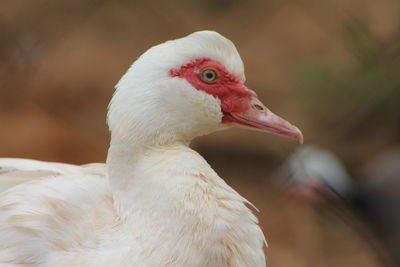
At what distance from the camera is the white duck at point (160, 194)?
1.93 metres

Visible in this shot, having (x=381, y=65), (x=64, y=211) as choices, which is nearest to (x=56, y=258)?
(x=64, y=211)

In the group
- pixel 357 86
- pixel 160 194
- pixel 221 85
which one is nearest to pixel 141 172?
pixel 160 194

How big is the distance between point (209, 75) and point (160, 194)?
0.38 m

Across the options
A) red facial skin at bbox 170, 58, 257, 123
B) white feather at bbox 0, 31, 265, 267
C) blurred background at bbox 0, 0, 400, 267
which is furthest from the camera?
blurred background at bbox 0, 0, 400, 267

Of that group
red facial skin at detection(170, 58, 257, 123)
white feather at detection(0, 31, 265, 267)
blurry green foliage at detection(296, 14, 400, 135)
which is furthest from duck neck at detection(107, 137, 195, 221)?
blurry green foliage at detection(296, 14, 400, 135)

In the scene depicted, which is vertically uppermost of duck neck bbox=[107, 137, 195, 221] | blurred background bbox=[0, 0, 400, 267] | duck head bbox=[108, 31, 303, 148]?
duck head bbox=[108, 31, 303, 148]

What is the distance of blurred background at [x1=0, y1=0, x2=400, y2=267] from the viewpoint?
15.1 ft

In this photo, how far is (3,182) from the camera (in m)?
2.34

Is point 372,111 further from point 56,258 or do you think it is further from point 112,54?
point 56,258

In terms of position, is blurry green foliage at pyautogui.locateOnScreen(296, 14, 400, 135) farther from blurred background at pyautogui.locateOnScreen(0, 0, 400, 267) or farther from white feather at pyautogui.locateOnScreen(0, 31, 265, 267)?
white feather at pyautogui.locateOnScreen(0, 31, 265, 267)

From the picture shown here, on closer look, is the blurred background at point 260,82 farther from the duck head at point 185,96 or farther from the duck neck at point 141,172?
the duck neck at point 141,172

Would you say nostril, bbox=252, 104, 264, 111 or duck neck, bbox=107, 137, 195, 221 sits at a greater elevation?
nostril, bbox=252, 104, 264, 111

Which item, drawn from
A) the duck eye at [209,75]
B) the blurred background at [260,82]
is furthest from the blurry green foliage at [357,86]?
the duck eye at [209,75]

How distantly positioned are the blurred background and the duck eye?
206 cm
